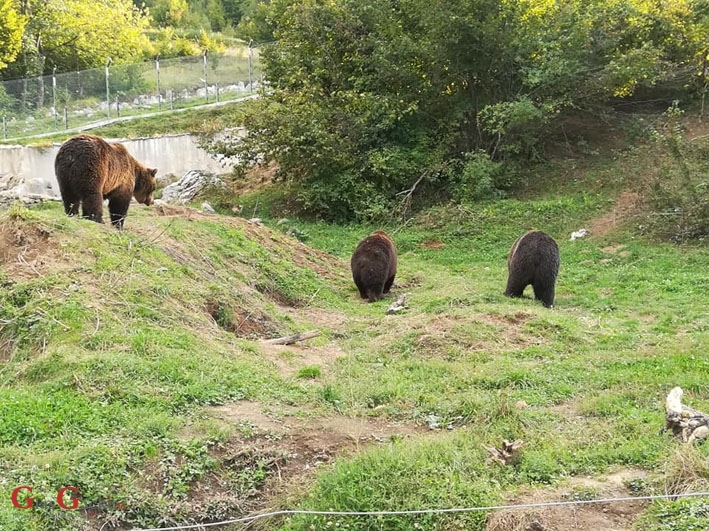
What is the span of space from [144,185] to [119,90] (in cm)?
1872

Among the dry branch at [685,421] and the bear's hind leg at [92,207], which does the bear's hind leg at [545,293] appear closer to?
the dry branch at [685,421]

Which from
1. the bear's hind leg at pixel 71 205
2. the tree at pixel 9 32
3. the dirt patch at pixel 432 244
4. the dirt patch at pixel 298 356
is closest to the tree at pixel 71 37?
the tree at pixel 9 32

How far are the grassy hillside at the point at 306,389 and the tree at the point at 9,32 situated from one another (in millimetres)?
21915

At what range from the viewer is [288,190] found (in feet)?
66.5

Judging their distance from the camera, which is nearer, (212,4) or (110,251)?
(110,251)

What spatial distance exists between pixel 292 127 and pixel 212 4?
44.8m

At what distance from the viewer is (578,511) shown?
13.8ft

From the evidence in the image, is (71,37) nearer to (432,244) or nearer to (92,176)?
(432,244)

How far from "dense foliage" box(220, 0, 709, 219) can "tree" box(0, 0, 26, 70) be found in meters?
14.4

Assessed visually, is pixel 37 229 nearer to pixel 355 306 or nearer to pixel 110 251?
pixel 110 251

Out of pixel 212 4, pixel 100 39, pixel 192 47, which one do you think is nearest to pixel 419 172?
pixel 100 39

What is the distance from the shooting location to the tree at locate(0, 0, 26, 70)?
28.1 meters

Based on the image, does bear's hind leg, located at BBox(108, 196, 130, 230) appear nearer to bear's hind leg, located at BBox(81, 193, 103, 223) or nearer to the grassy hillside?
the grassy hillside

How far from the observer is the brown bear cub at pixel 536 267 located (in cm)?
1025
